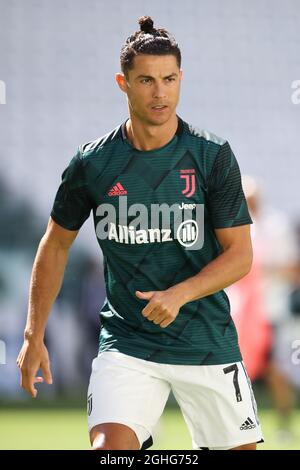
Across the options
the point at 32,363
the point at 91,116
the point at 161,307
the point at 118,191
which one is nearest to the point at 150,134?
the point at 118,191

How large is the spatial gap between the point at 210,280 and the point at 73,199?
745 millimetres

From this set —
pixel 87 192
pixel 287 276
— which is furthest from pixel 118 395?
pixel 287 276

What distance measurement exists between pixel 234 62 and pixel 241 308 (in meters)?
6.14

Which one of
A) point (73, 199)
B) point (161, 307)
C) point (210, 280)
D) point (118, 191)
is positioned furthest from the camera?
point (73, 199)

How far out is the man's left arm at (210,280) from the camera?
12.2ft

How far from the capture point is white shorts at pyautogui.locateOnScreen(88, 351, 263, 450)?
163 inches

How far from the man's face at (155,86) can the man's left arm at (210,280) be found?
0.55 metres

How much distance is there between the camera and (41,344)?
4238 mm

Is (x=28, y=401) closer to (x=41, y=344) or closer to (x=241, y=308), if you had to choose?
(x=241, y=308)

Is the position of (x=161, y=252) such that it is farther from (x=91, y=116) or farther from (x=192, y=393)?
(x=91, y=116)

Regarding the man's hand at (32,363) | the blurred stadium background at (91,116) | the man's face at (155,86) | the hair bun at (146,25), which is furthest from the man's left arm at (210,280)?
the blurred stadium background at (91,116)

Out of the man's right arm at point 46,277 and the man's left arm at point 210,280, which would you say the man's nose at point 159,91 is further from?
the man's right arm at point 46,277

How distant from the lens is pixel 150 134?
13.8 ft

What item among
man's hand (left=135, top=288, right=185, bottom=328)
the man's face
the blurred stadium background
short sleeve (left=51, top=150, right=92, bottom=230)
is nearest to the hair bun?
the man's face
